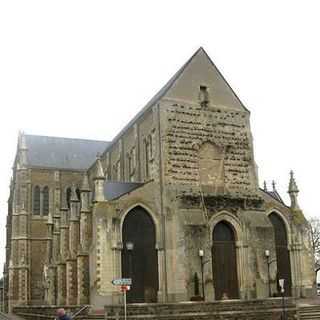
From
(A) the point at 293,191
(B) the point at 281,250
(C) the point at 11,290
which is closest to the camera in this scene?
(B) the point at 281,250

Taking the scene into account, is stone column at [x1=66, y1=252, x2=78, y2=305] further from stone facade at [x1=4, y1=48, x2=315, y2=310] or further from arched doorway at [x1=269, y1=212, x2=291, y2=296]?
arched doorway at [x1=269, y1=212, x2=291, y2=296]

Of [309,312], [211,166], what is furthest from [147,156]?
[309,312]

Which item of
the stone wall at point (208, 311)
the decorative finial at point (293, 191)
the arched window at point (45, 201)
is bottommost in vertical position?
the stone wall at point (208, 311)

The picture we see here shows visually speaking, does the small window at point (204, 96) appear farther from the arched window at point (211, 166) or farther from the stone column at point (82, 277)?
the stone column at point (82, 277)

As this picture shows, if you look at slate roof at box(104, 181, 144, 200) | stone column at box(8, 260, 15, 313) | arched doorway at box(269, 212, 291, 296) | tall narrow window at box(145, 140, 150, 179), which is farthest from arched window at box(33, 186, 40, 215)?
arched doorway at box(269, 212, 291, 296)

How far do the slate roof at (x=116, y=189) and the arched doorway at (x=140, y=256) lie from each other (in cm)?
180

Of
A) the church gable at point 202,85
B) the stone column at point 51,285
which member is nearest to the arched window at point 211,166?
the church gable at point 202,85

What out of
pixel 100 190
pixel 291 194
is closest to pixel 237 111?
pixel 291 194

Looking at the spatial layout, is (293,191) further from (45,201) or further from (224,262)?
(45,201)

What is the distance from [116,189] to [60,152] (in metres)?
30.6

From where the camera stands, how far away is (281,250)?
39844mm

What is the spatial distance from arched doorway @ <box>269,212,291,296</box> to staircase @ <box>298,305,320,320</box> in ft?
29.4

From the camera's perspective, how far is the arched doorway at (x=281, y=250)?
39.1 metres

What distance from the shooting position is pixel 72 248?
40.3 m
